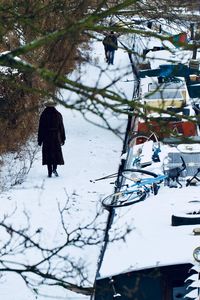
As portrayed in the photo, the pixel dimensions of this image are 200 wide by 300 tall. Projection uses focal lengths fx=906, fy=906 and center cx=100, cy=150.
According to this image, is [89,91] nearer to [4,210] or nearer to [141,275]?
[141,275]

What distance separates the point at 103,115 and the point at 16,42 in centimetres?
914

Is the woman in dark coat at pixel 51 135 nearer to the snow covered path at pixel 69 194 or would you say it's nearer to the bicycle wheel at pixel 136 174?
the snow covered path at pixel 69 194

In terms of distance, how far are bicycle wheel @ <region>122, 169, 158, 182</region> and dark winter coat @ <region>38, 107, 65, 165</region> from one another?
3013 millimetres

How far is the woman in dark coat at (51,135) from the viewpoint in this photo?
13.8m

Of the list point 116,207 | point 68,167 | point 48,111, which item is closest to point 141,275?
point 116,207

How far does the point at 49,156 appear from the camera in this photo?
14.1m

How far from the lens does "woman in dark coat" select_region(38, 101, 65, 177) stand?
543 inches

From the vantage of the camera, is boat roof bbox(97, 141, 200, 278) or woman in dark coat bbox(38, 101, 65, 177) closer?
boat roof bbox(97, 141, 200, 278)

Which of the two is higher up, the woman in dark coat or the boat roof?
the woman in dark coat

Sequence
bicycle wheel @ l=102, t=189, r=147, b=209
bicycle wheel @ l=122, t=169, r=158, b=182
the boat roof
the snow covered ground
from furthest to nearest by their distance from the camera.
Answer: bicycle wheel @ l=122, t=169, r=158, b=182 < the snow covered ground < bicycle wheel @ l=102, t=189, r=147, b=209 < the boat roof

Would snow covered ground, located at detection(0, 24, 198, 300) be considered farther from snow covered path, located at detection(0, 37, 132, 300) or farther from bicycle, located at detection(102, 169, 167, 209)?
bicycle, located at detection(102, 169, 167, 209)

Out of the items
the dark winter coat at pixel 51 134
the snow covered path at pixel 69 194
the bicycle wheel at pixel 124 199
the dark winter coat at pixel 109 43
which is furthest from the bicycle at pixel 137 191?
the dark winter coat at pixel 51 134

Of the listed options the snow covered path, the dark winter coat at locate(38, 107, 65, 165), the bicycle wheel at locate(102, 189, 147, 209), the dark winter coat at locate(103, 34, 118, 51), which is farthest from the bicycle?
the dark winter coat at locate(38, 107, 65, 165)

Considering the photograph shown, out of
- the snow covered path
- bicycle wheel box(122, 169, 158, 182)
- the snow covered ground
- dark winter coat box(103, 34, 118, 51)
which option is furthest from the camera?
bicycle wheel box(122, 169, 158, 182)
